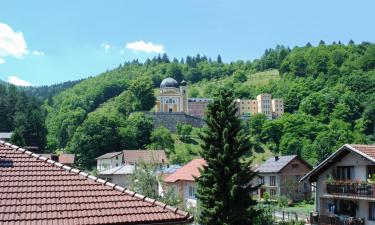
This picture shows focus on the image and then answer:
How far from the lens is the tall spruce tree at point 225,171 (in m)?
26.6

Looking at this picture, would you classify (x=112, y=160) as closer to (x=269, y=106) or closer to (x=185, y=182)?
(x=185, y=182)

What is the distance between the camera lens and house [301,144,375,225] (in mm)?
30234

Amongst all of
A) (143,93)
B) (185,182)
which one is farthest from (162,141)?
(185,182)

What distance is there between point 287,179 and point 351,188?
103ft

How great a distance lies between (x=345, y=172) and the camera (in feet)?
108

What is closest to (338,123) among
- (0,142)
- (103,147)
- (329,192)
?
(103,147)

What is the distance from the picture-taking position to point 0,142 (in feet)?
39.1

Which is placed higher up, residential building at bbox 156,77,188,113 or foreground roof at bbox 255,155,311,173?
residential building at bbox 156,77,188,113

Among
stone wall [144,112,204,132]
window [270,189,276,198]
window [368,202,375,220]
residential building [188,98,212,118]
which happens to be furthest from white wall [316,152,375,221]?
residential building [188,98,212,118]

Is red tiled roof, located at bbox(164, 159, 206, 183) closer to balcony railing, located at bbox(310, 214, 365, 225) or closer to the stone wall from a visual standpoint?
balcony railing, located at bbox(310, 214, 365, 225)

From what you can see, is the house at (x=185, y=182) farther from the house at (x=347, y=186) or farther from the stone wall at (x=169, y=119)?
the stone wall at (x=169, y=119)

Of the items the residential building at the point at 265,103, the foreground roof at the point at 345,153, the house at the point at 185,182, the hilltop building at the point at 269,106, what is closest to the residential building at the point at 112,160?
the house at the point at 185,182

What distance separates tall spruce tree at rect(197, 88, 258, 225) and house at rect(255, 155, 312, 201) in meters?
35.0

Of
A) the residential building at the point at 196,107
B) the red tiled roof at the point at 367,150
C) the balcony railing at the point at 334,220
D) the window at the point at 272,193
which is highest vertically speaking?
the residential building at the point at 196,107
